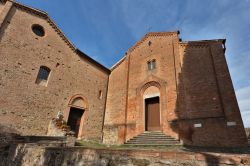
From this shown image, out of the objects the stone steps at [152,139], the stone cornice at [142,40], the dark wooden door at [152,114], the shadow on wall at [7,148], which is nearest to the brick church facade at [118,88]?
Result: the dark wooden door at [152,114]

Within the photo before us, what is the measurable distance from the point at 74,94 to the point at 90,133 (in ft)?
11.9

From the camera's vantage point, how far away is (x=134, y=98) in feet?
48.3

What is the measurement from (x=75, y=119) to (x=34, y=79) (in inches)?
181

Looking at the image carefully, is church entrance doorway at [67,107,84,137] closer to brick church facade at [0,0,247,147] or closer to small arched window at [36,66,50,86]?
brick church facade at [0,0,247,147]

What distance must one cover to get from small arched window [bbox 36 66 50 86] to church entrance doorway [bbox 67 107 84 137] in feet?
9.88

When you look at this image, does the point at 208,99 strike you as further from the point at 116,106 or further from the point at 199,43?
the point at 116,106

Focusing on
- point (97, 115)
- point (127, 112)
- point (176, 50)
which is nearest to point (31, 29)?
point (97, 115)

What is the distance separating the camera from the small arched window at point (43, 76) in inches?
479

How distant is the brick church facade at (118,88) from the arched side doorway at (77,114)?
A: 8 centimetres

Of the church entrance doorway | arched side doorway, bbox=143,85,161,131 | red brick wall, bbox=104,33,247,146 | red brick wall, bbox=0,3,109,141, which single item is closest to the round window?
red brick wall, bbox=0,3,109,141

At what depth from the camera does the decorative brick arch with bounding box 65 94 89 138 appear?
44.6 ft

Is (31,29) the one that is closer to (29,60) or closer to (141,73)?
(29,60)

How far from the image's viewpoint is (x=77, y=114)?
1433 centimetres

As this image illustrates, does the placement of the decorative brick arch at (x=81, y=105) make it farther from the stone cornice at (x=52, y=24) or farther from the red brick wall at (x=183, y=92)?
the stone cornice at (x=52, y=24)
